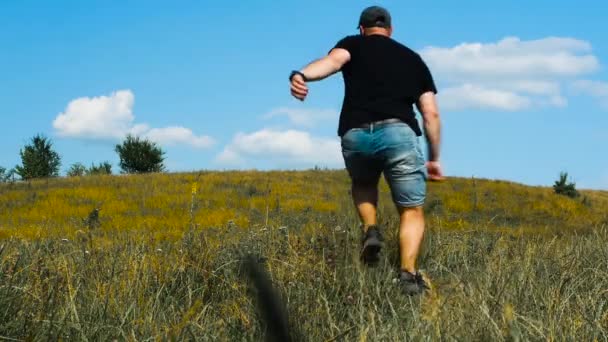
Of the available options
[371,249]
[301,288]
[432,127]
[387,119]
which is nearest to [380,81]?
[387,119]

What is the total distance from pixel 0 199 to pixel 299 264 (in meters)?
17.8

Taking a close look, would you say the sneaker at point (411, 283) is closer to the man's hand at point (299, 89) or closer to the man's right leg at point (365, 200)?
the man's right leg at point (365, 200)

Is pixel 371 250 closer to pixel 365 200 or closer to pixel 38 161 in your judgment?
pixel 365 200

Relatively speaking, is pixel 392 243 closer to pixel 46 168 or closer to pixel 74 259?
pixel 74 259

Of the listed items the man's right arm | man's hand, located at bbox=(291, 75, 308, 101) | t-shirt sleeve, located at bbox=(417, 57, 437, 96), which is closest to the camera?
man's hand, located at bbox=(291, 75, 308, 101)

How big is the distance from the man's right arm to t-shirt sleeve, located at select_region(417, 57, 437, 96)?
3 cm

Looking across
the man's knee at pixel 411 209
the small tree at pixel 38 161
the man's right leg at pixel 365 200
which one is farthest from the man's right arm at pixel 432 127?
the small tree at pixel 38 161

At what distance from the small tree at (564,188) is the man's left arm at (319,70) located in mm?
23828

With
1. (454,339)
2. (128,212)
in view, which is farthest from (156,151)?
(454,339)

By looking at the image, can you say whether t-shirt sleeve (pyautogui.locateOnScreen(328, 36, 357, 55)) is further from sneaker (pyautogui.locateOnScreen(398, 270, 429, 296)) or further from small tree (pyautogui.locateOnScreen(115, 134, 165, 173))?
small tree (pyautogui.locateOnScreen(115, 134, 165, 173))

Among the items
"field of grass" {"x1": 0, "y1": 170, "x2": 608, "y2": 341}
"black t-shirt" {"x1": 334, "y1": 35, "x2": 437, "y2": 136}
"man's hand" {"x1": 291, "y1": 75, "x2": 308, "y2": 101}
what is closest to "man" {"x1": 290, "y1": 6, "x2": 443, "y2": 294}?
"black t-shirt" {"x1": 334, "y1": 35, "x2": 437, "y2": 136}

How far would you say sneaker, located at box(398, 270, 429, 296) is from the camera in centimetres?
493

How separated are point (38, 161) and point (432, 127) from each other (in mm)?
36778

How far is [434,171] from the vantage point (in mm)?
5656
